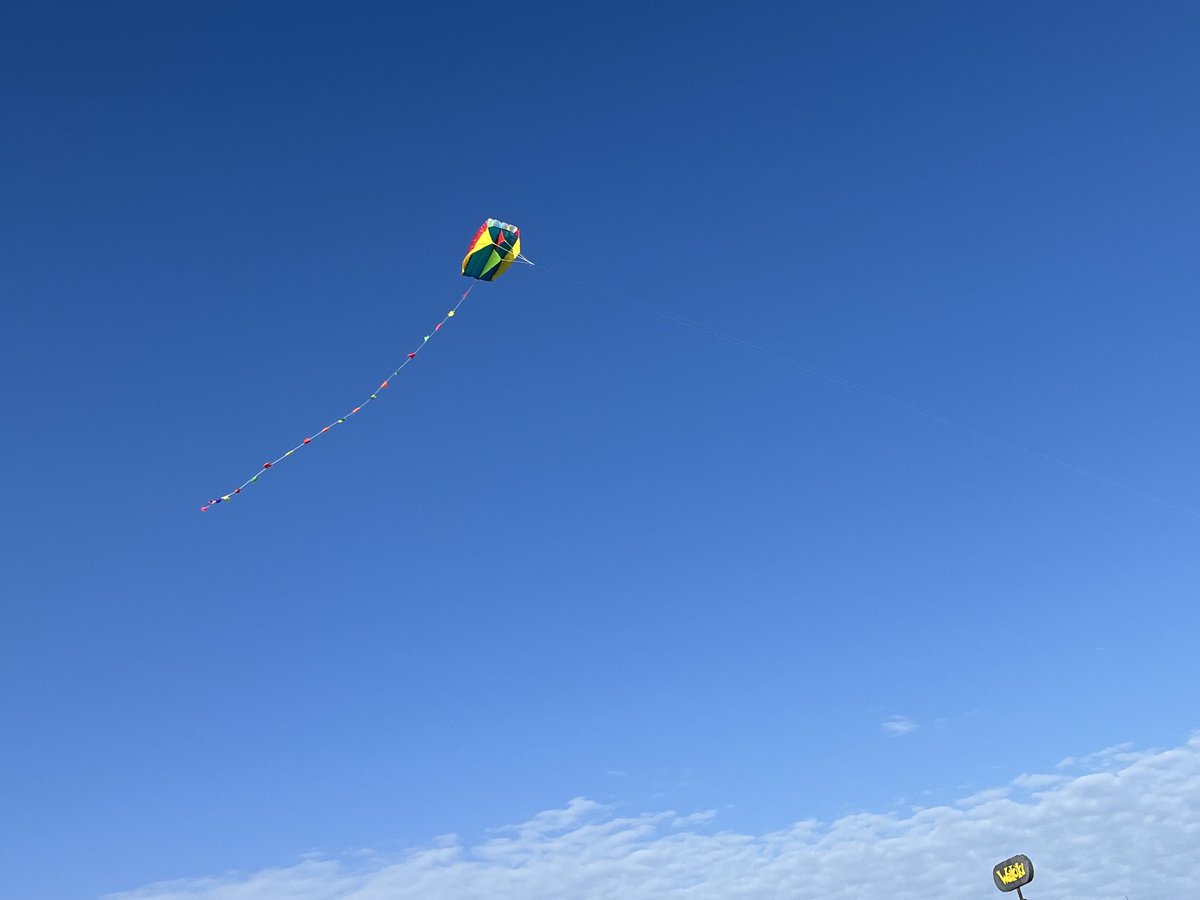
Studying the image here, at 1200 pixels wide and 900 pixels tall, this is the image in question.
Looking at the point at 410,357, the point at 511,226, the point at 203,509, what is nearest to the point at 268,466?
the point at 203,509

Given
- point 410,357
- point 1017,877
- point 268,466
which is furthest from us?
point 410,357

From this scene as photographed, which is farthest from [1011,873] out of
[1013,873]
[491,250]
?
[491,250]

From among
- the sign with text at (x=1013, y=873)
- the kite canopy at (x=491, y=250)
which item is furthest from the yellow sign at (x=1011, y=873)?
the kite canopy at (x=491, y=250)

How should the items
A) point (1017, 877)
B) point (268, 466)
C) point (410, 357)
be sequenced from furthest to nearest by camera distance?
point (410, 357) → point (268, 466) → point (1017, 877)

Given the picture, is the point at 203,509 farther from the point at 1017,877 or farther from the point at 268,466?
the point at 1017,877

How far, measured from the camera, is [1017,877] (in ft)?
130

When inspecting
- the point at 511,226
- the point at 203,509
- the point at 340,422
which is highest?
the point at 511,226

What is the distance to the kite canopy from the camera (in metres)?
46.4

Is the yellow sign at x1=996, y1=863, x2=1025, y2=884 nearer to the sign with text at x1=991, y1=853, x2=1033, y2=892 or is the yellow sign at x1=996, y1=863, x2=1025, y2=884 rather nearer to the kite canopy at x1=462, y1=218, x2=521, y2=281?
the sign with text at x1=991, y1=853, x2=1033, y2=892

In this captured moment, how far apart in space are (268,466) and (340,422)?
397 centimetres

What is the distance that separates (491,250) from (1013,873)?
3327cm

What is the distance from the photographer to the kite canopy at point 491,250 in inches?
1826

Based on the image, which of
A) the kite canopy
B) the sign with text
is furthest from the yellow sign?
the kite canopy

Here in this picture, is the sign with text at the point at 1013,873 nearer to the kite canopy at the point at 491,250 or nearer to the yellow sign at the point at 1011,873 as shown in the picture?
the yellow sign at the point at 1011,873
